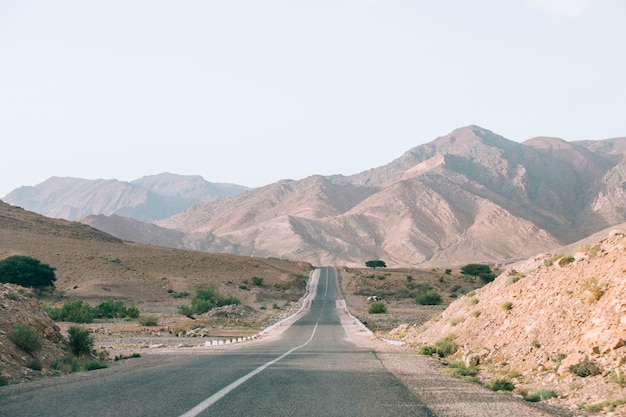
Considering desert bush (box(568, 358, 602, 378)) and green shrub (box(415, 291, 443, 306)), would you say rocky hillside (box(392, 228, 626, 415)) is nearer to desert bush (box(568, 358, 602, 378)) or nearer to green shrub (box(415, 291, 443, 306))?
desert bush (box(568, 358, 602, 378))

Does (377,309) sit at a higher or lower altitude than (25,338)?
lower

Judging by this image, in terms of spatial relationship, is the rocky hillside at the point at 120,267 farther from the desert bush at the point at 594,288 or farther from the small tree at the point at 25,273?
the desert bush at the point at 594,288

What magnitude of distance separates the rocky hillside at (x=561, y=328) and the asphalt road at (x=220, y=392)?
121 inches

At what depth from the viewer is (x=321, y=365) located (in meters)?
17.8

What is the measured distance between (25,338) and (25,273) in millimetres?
57835

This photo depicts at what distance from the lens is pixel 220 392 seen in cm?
1159

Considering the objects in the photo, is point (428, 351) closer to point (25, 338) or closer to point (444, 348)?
point (444, 348)

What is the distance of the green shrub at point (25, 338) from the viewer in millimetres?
17406

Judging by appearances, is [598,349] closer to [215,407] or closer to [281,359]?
[215,407]

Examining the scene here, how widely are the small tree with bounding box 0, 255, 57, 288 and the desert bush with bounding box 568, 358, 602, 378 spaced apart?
66808 millimetres

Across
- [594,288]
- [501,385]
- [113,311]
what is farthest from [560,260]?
[113,311]

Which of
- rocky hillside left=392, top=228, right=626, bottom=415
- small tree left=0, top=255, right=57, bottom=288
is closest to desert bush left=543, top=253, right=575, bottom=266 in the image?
rocky hillside left=392, top=228, right=626, bottom=415

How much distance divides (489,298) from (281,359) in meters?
8.16

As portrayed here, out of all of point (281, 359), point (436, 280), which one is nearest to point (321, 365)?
point (281, 359)
